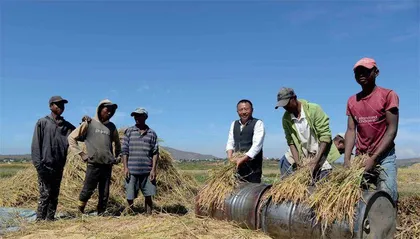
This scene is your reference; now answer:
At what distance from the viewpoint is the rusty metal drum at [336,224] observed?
403 centimetres

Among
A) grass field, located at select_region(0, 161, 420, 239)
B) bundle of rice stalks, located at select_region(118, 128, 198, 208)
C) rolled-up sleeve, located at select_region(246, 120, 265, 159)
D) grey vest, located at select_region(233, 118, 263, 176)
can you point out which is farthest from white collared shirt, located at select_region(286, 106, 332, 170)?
bundle of rice stalks, located at select_region(118, 128, 198, 208)

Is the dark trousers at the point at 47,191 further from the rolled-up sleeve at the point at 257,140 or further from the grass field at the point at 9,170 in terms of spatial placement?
the grass field at the point at 9,170

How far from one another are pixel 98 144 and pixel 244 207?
9.36 feet

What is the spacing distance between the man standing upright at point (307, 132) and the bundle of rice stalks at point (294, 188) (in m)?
0.12

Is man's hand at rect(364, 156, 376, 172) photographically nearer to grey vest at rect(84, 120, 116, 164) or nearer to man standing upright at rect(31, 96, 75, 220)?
grey vest at rect(84, 120, 116, 164)

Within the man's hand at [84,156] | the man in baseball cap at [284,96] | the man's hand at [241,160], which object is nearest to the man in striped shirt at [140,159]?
the man's hand at [84,156]

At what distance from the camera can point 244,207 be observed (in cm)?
493

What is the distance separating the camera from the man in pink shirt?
3.96 m

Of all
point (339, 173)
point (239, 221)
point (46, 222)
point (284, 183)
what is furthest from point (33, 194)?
point (339, 173)

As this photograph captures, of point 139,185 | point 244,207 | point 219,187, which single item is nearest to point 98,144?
point 139,185

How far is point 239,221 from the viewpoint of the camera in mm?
4980

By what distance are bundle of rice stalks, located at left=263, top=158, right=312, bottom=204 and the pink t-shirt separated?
625 mm

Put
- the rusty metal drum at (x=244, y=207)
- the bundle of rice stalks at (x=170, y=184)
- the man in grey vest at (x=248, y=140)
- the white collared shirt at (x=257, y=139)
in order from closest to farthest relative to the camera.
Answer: the rusty metal drum at (x=244, y=207) < the white collared shirt at (x=257, y=139) < the man in grey vest at (x=248, y=140) < the bundle of rice stalks at (x=170, y=184)

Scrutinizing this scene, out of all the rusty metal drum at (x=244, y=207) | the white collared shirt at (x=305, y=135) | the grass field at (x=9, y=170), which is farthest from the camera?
the grass field at (x=9, y=170)
